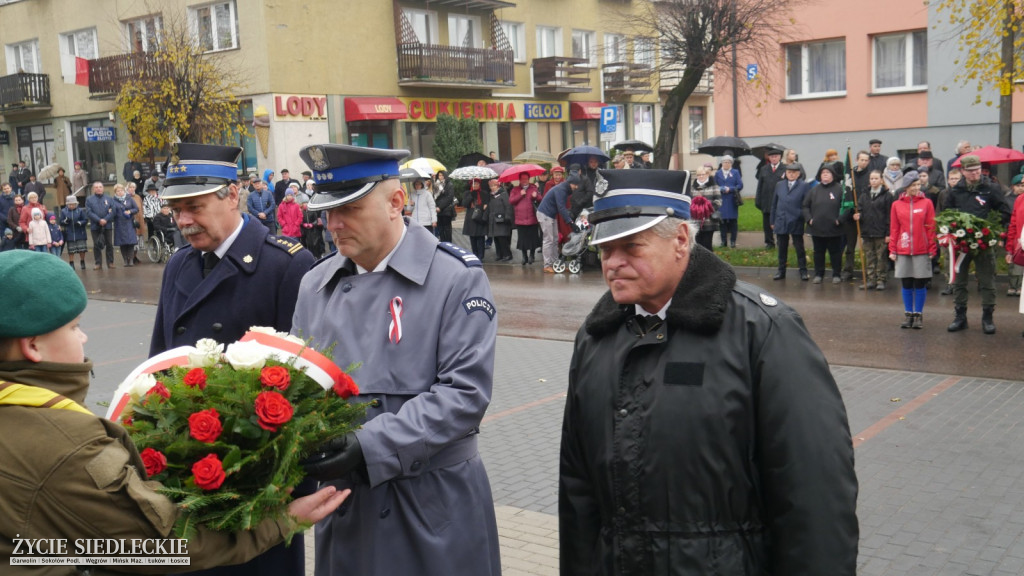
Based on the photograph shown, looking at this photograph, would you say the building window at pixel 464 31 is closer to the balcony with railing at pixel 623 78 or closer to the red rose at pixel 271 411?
the balcony with railing at pixel 623 78

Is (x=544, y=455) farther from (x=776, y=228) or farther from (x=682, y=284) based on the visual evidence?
(x=776, y=228)

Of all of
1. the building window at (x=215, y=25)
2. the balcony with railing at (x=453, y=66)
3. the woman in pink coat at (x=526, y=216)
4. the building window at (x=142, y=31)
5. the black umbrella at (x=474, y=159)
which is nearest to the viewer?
the woman in pink coat at (x=526, y=216)

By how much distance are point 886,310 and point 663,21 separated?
14.3 meters

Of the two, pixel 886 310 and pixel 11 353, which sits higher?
pixel 11 353

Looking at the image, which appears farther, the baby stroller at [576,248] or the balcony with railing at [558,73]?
the balcony with railing at [558,73]

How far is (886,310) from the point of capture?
45.0ft

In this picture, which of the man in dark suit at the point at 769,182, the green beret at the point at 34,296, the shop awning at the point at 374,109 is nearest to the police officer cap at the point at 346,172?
the green beret at the point at 34,296

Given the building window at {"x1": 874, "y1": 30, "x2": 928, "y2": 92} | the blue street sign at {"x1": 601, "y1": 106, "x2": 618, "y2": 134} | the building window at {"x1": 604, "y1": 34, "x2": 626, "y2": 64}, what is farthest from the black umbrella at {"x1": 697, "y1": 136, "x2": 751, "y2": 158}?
the building window at {"x1": 604, "y1": 34, "x2": 626, "y2": 64}

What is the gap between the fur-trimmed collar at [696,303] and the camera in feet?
9.05

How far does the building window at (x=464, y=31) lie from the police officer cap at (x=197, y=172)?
3503 cm

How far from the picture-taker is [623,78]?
147 feet

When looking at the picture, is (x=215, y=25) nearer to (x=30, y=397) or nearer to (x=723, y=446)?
(x=30, y=397)

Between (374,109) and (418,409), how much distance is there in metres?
32.1

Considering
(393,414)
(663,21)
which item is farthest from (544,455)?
(663,21)
